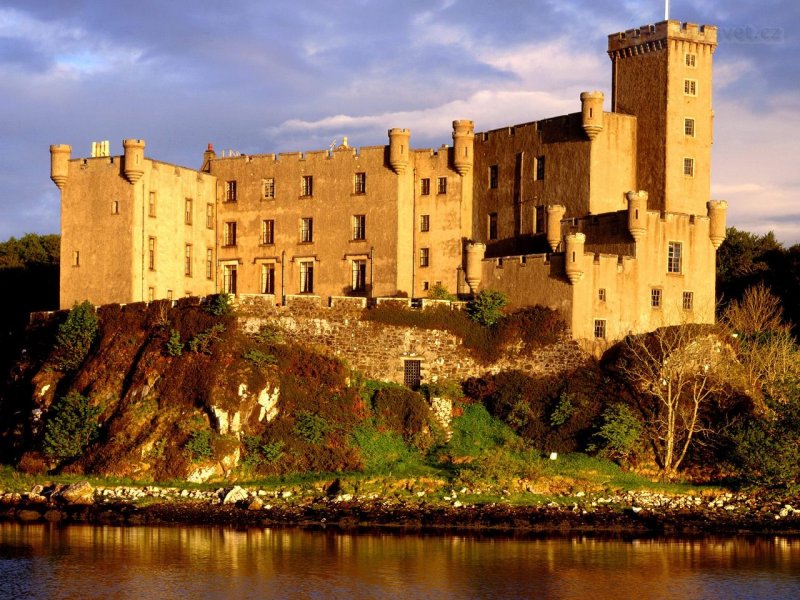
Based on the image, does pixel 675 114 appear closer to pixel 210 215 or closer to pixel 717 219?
pixel 717 219

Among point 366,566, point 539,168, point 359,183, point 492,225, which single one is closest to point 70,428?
point 366,566

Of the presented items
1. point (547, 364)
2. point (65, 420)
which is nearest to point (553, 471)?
point (547, 364)

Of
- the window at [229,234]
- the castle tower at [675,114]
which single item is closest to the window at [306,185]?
the window at [229,234]

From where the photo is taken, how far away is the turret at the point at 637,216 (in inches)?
2618

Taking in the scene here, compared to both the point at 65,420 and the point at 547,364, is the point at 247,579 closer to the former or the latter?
the point at 65,420

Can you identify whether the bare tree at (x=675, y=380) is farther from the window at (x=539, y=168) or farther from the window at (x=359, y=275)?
the window at (x=359, y=275)

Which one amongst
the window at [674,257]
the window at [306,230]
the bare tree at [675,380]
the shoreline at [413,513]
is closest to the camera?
the shoreline at [413,513]

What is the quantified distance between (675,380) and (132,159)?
2916 centimetres

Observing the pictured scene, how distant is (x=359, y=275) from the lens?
7600cm

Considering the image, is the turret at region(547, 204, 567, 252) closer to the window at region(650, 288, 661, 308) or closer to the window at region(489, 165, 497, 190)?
the window at region(650, 288, 661, 308)

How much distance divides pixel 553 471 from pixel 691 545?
7.98 metres

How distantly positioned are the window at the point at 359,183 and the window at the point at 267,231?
5.21 meters

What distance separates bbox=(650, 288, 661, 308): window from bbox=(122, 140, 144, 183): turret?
1023 inches

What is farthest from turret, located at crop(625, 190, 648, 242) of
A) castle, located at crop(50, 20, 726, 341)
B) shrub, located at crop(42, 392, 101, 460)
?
shrub, located at crop(42, 392, 101, 460)
